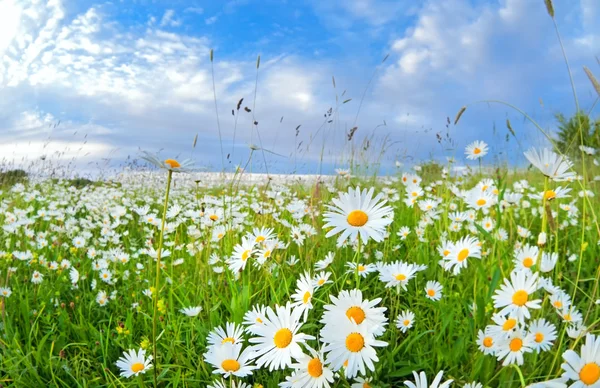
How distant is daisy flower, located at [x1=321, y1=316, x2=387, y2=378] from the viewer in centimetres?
93

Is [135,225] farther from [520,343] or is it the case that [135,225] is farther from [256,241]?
[520,343]

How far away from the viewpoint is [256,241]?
174 centimetres

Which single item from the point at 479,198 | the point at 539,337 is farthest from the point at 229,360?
the point at 479,198

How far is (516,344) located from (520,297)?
127 millimetres

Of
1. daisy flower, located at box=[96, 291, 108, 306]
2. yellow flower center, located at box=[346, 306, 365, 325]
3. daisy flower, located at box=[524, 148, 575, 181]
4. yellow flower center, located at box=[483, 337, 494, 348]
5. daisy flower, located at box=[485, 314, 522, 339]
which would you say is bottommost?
daisy flower, located at box=[96, 291, 108, 306]

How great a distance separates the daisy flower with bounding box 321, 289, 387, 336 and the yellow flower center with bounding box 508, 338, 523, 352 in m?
0.46

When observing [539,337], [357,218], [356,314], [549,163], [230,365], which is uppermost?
[549,163]

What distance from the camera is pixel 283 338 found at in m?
1.07

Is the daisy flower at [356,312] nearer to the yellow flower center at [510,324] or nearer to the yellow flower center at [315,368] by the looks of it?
the yellow flower center at [315,368]

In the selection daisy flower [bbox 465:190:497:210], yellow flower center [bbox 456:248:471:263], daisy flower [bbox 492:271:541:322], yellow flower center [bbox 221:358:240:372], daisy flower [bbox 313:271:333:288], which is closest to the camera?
yellow flower center [bbox 221:358:240:372]

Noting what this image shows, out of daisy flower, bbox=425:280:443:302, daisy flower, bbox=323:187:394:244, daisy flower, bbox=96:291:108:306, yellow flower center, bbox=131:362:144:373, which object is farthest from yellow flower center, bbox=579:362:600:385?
daisy flower, bbox=96:291:108:306

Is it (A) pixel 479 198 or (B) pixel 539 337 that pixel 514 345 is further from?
(A) pixel 479 198

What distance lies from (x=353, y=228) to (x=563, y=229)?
2820 millimetres

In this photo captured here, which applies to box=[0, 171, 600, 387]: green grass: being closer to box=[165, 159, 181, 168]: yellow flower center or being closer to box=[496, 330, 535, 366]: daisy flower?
box=[496, 330, 535, 366]: daisy flower
